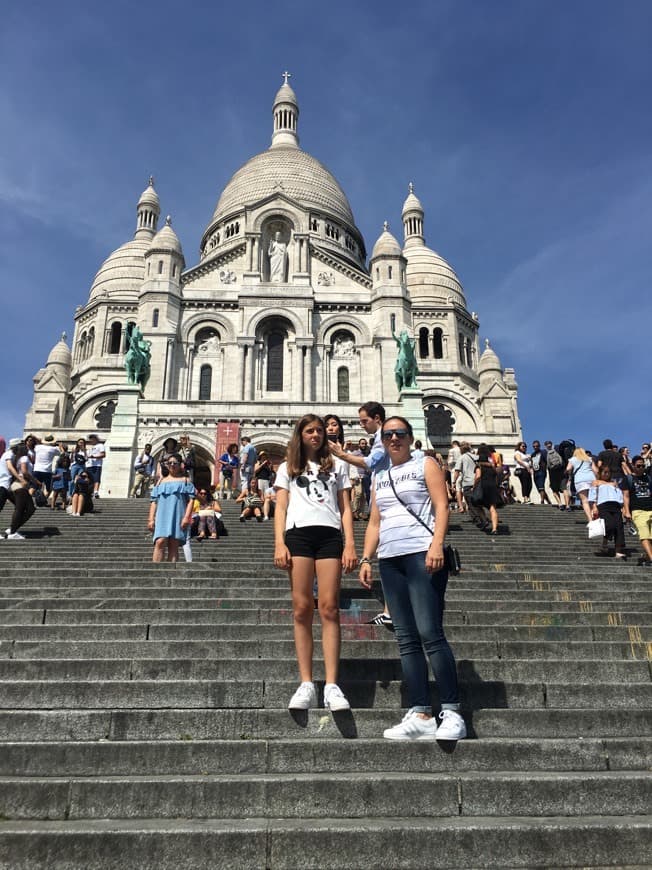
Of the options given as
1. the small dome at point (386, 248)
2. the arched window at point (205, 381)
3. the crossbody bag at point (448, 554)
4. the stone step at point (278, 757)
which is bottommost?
the stone step at point (278, 757)

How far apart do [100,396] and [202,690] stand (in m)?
34.6

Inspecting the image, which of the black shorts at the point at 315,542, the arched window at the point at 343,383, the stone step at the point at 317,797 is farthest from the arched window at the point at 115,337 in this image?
the stone step at the point at 317,797

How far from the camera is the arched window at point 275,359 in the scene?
30.3 meters

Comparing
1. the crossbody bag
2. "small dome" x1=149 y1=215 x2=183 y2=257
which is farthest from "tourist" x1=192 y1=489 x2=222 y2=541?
"small dome" x1=149 y1=215 x2=183 y2=257

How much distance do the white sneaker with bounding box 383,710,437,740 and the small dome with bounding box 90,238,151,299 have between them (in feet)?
135

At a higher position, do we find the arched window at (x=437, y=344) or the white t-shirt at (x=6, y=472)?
the arched window at (x=437, y=344)

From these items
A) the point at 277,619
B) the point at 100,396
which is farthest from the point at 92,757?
the point at 100,396

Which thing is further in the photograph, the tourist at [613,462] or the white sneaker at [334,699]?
the tourist at [613,462]

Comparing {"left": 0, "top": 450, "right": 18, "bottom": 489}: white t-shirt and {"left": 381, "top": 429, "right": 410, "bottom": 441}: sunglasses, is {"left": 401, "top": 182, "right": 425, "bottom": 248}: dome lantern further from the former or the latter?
{"left": 381, "top": 429, "right": 410, "bottom": 441}: sunglasses

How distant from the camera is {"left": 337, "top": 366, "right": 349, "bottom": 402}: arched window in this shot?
30359 mm

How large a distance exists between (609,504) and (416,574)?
6.68 metres

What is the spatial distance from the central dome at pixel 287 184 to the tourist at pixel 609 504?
36.8 meters

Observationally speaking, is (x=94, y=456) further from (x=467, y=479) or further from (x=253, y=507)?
(x=467, y=479)

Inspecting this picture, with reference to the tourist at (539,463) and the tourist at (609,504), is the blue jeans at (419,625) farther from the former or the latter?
the tourist at (539,463)
